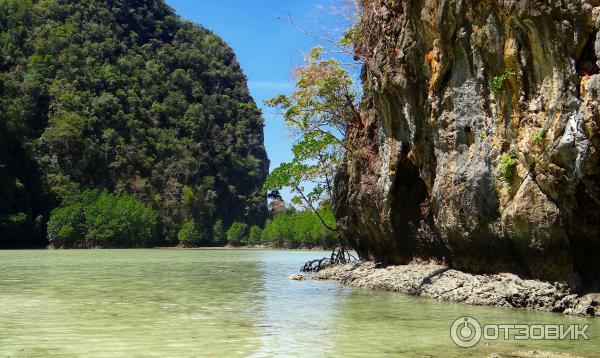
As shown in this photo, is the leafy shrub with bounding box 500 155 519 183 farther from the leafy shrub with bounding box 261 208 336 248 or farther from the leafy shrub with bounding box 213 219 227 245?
the leafy shrub with bounding box 213 219 227 245

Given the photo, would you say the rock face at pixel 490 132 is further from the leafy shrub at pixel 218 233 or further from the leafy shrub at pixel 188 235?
the leafy shrub at pixel 218 233

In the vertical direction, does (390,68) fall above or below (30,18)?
below

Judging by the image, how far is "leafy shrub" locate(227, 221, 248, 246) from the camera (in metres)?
84.6

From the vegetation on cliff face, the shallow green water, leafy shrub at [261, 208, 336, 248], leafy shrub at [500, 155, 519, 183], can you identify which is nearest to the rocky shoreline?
the shallow green water

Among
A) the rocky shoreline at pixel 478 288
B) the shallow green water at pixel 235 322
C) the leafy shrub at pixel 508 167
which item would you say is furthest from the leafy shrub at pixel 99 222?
the leafy shrub at pixel 508 167

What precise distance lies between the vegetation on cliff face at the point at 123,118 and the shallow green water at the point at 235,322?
174ft

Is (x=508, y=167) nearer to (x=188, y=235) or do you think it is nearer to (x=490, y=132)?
(x=490, y=132)

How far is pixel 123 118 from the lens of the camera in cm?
8306

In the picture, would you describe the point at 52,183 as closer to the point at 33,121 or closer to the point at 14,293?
the point at 33,121

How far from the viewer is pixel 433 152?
15.1 meters

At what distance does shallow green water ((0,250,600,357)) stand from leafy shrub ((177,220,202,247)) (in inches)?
2378

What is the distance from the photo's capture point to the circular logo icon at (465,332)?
8133 mm

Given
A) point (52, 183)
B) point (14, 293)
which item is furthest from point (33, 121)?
point (14, 293)

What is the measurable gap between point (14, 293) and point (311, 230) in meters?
56.0
